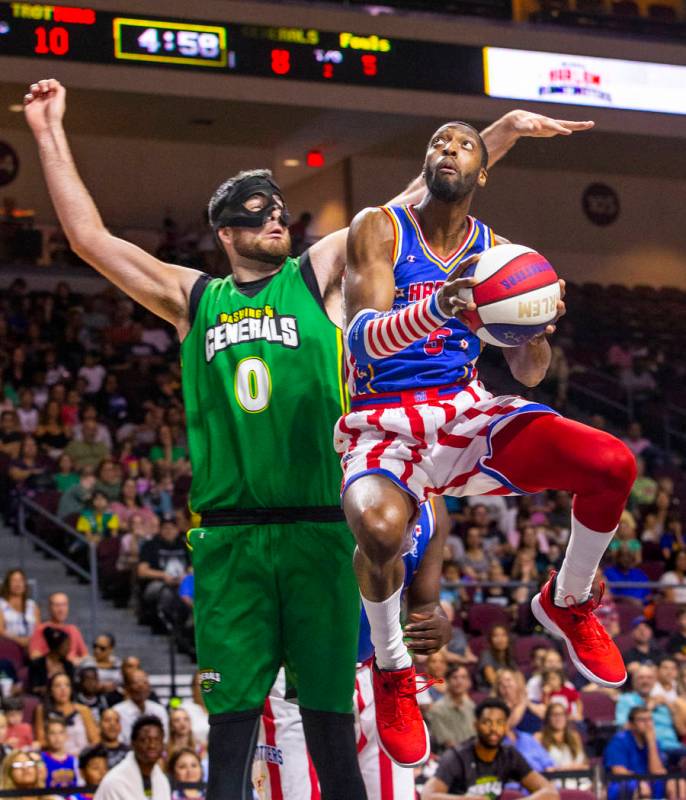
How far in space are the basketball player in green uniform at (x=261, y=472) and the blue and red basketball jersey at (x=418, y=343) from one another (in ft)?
0.60

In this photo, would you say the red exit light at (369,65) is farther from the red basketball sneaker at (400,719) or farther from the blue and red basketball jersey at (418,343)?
the red basketball sneaker at (400,719)

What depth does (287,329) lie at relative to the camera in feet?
15.1

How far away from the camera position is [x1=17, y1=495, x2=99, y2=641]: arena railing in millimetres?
12320

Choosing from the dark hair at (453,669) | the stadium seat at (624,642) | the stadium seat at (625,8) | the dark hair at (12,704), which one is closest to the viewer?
the dark hair at (12,704)

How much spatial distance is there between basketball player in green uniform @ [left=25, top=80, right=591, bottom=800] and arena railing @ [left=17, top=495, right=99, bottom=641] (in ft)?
25.2

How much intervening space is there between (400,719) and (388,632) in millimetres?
279

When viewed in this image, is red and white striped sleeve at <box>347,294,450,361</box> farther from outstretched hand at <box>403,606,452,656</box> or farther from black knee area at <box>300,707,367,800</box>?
black knee area at <box>300,707,367,800</box>

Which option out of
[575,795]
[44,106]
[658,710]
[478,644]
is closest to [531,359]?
[44,106]

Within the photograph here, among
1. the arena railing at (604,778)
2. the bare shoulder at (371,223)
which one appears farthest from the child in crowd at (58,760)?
the bare shoulder at (371,223)

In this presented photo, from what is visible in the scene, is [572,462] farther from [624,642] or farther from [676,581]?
[676,581]

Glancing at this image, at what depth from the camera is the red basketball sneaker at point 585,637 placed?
449 centimetres

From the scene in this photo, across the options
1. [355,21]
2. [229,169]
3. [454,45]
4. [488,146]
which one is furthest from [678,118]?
[488,146]

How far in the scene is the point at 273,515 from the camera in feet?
15.0

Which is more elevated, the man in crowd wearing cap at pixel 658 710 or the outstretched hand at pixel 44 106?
the outstretched hand at pixel 44 106
